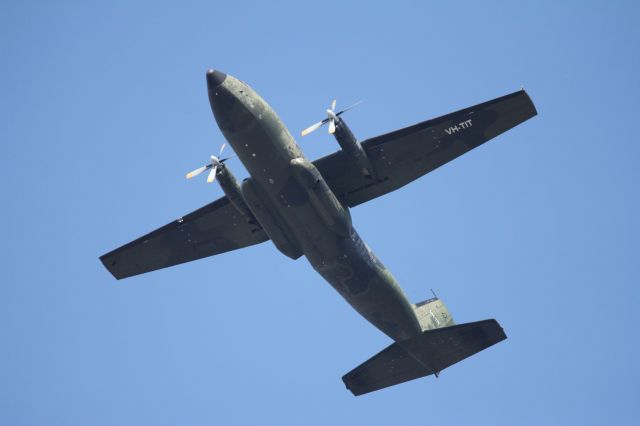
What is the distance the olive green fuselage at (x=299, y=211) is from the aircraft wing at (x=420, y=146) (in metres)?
1.55

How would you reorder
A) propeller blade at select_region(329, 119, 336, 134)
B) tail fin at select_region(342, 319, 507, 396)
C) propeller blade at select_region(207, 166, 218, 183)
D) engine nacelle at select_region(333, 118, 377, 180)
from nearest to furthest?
propeller blade at select_region(329, 119, 336, 134) < engine nacelle at select_region(333, 118, 377, 180) < propeller blade at select_region(207, 166, 218, 183) < tail fin at select_region(342, 319, 507, 396)

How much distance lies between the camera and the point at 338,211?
112 ft

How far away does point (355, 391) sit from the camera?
39344 mm

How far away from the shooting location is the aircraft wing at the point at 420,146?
34.7 metres

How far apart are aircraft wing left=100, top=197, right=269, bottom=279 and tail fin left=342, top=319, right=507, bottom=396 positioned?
8231 millimetres

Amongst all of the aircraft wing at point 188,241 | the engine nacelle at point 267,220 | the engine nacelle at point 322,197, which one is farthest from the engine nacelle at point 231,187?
the engine nacelle at point 322,197

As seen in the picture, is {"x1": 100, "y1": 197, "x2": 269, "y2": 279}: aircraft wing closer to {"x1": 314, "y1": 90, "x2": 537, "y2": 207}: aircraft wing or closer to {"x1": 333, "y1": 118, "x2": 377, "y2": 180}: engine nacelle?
{"x1": 314, "y1": 90, "x2": 537, "y2": 207}: aircraft wing

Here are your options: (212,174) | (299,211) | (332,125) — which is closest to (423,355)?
(299,211)

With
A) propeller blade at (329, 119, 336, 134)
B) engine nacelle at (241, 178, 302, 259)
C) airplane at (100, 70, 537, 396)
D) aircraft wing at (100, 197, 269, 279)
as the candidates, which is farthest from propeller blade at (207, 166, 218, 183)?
propeller blade at (329, 119, 336, 134)

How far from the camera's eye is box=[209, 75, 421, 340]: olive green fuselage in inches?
1255

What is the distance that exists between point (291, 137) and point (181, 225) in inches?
327

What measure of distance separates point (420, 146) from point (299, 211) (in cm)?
634

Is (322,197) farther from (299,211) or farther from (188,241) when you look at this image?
(188,241)

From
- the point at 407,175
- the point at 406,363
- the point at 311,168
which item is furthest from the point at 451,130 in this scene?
the point at 406,363
